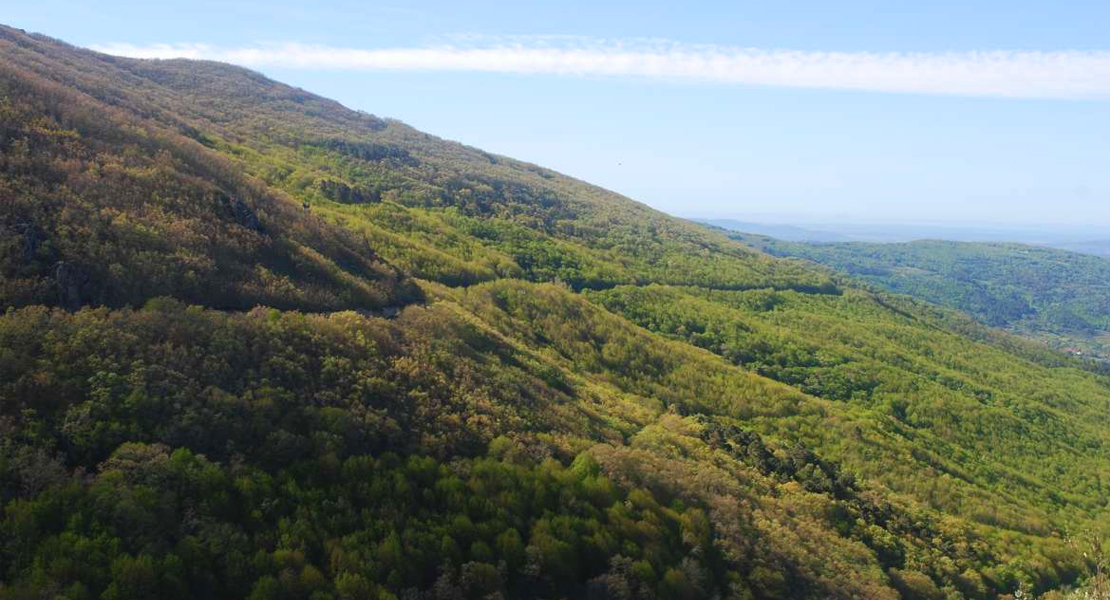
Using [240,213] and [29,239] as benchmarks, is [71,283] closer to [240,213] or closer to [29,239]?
[29,239]

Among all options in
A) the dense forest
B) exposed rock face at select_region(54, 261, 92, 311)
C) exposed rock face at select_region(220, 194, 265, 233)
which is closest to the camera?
the dense forest

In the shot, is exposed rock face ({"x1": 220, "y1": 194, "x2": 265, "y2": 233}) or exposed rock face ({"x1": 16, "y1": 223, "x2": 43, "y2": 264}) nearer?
exposed rock face ({"x1": 16, "y1": 223, "x2": 43, "y2": 264})

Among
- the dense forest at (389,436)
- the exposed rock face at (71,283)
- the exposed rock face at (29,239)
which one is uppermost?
the exposed rock face at (29,239)

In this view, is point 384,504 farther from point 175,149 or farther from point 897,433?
point 897,433

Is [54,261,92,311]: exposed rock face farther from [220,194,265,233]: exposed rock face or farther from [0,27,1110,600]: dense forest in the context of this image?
[220,194,265,233]: exposed rock face

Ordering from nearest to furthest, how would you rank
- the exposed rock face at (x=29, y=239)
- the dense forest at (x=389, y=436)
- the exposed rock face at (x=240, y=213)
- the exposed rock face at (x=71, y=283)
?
the dense forest at (x=389, y=436) < the exposed rock face at (x=71, y=283) < the exposed rock face at (x=29, y=239) < the exposed rock face at (x=240, y=213)

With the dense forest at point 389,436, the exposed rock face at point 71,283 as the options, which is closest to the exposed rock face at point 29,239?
the dense forest at point 389,436

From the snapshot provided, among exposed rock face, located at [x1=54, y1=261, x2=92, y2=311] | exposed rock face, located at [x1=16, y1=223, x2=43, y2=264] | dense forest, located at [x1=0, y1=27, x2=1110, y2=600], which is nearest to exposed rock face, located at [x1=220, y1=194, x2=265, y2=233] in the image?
dense forest, located at [x1=0, y1=27, x2=1110, y2=600]

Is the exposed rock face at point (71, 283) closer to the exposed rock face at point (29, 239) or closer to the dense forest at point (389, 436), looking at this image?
the dense forest at point (389, 436)
